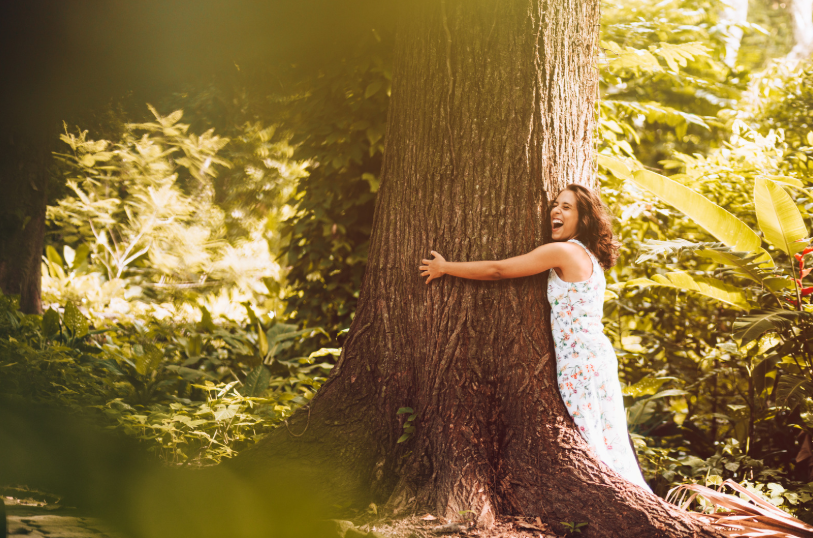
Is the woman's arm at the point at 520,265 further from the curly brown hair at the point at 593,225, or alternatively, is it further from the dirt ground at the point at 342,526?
the dirt ground at the point at 342,526

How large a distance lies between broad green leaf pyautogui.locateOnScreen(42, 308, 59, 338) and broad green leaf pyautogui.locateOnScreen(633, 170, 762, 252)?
4956 mm

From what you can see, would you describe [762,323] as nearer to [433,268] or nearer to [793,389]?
[793,389]

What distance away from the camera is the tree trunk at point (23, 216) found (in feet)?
14.5

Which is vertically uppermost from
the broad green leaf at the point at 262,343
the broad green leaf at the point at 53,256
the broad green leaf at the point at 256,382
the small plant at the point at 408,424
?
the broad green leaf at the point at 53,256

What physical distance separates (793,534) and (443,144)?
7.51ft

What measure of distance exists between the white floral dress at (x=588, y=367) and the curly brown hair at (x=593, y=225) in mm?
71

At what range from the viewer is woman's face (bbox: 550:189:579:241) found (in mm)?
2484

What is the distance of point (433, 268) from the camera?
2.52m

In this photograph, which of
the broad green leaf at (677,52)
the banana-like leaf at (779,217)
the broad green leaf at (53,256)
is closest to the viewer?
the banana-like leaf at (779,217)

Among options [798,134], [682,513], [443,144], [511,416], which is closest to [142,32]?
[443,144]

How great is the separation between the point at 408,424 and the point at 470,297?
0.71 metres

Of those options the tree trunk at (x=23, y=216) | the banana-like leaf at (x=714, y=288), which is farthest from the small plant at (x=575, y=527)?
the tree trunk at (x=23, y=216)

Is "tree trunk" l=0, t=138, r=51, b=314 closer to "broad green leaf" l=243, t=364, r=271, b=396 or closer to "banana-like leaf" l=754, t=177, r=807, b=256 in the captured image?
"broad green leaf" l=243, t=364, r=271, b=396

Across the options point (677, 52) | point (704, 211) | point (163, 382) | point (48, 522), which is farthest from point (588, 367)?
point (677, 52)
